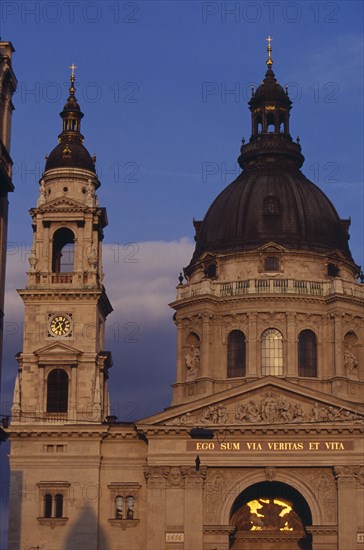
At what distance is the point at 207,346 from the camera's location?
91.9 meters

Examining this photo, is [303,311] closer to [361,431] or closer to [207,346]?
[207,346]

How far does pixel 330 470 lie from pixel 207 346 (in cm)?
1518

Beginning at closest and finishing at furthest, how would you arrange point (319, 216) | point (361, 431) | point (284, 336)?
point (361, 431), point (284, 336), point (319, 216)

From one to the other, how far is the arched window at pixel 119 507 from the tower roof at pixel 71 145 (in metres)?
20.9

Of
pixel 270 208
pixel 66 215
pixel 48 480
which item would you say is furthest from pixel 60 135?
pixel 48 480

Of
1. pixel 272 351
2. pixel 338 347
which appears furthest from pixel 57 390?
pixel 338 347

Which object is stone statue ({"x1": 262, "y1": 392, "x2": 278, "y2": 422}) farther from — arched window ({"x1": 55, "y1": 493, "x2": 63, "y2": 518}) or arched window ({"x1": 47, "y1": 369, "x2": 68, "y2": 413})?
arched window ({"x1": 55, "y1": 493, "x2": 63, "y2": 518})

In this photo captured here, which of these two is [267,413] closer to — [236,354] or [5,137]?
[236,354]

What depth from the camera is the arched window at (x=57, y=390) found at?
8338cm

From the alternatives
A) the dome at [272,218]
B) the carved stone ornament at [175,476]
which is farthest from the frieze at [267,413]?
the dome at [272,218]

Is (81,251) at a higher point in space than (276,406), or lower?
higher

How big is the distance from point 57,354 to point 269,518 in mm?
16118

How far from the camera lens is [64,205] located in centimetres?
8625

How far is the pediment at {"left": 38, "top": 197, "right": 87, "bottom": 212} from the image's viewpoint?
282 ft
